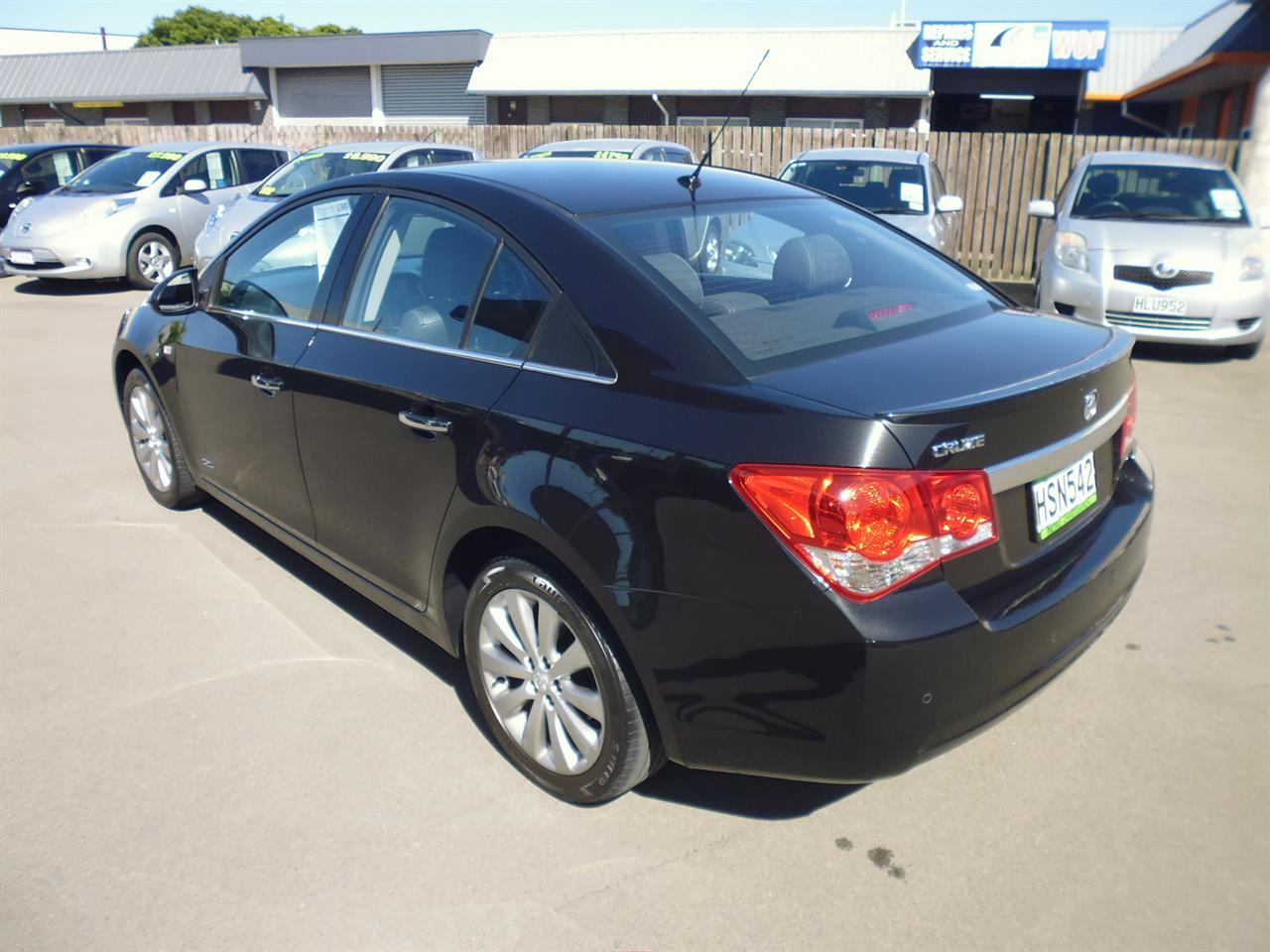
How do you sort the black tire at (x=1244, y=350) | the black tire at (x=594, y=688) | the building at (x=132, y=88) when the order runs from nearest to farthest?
the black tire at (x=594, y=688), the black tire at (x=1244, y=350), the building at (x=132, y=88)

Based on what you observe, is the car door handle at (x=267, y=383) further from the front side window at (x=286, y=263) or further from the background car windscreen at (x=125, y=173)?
the background car windscreen at (x=125, y=173)

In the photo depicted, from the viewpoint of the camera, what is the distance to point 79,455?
20.2 feet

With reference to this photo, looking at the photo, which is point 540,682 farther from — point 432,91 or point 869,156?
point 432,91

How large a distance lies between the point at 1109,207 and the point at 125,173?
1114 cm

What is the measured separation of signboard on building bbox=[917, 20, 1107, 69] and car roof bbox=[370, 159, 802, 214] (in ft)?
87.9

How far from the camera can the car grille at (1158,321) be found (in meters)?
8.14

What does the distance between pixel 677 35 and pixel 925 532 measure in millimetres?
32280

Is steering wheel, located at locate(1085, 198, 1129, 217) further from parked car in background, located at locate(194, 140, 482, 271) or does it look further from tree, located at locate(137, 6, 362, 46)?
tree, located at locate(137, 6, 362, 46)

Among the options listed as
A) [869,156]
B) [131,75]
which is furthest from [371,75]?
[869,156]

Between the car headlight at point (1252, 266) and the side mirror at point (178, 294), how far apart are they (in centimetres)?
757

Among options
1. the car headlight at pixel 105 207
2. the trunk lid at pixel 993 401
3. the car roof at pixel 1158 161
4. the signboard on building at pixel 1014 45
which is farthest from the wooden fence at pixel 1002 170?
the signboard on building at pixel 1014 45

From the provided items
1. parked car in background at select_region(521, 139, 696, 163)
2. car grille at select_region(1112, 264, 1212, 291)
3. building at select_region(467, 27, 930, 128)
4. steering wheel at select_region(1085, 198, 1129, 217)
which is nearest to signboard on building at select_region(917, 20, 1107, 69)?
building at select_region(467, 27, 930, 128)

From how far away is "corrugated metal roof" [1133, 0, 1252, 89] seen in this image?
1945cm

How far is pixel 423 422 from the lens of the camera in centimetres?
302
